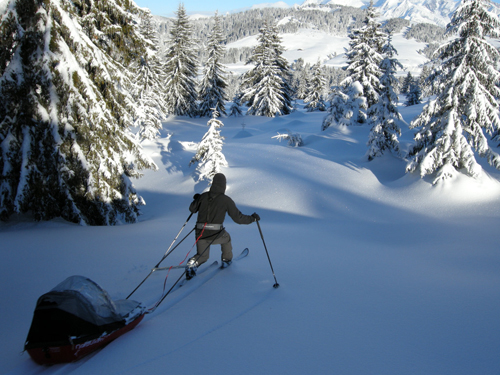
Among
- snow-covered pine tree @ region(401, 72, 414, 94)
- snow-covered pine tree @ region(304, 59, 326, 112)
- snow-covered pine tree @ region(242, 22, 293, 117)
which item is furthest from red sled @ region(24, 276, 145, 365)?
snow-covered pine tree @ region(401, 72, 414, 94)

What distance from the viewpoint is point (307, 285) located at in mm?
5012

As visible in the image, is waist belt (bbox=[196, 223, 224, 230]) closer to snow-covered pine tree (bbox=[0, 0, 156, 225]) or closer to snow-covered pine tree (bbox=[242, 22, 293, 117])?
snow-covered pine tree (bbox=[0, 0, 156, 225])

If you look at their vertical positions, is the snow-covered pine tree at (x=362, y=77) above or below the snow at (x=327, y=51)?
below

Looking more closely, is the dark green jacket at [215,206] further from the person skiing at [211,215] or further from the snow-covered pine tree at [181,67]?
the snow-covered pine tree at [181,67]

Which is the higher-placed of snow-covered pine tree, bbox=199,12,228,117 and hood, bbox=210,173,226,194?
snow-covered pine tree, bbox=199,12,228,117

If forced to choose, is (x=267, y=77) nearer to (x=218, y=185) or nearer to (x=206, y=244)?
(x=218, y=185)

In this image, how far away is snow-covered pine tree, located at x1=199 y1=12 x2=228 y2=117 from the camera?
35.7 m

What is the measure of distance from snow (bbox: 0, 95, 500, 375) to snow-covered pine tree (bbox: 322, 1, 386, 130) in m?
13.0

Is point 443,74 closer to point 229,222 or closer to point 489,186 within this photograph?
point 489,186

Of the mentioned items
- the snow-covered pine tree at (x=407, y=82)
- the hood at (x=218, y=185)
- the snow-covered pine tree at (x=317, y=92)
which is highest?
the snow-covered pine tree at (x=407, y=82)

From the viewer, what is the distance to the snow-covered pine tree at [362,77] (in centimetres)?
2391

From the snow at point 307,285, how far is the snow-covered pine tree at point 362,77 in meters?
13.0

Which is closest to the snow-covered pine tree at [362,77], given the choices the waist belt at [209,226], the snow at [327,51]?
the waist belt at [209,226]

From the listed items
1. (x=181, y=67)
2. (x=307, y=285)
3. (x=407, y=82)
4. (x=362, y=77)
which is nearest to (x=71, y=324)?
(x=307, y=285)
